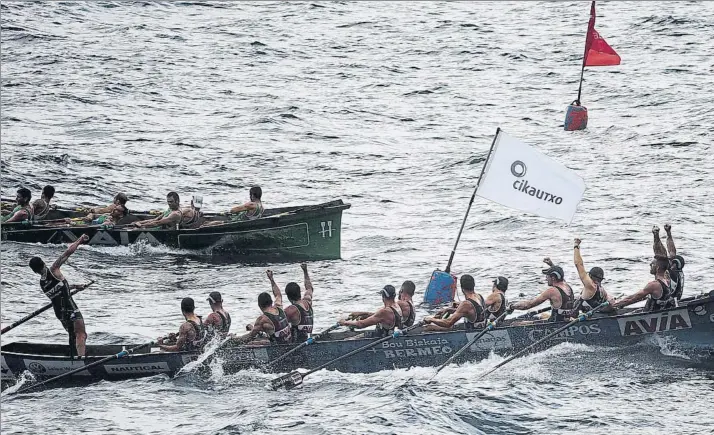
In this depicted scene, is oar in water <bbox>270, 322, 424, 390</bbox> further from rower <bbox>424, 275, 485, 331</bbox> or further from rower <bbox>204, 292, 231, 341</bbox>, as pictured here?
rower <bbox>204, 292, 231, 341</bbox>

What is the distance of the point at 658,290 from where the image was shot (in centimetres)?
1984

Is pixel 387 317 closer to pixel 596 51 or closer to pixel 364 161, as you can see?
pixel 364 161

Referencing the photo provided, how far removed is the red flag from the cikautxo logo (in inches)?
544

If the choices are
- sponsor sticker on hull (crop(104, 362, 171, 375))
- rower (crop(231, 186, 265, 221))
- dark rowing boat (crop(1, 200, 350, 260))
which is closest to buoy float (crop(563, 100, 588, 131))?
dark rowing boat (crop(1, 200, 350, 260))

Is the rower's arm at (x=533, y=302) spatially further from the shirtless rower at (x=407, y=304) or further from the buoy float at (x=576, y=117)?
the buoy float at (x=576, y=117)

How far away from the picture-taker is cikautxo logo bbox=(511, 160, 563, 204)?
2156 cm

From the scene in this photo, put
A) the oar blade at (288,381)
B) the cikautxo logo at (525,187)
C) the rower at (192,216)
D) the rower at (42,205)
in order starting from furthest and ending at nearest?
the rower at (42,205), the rower at (192,216), the cikautxo logo at (525,187), the oar blade at (288,381)

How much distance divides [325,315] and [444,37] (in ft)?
106

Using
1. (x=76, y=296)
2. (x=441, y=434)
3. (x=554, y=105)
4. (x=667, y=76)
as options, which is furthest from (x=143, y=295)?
(x=667, y=76)

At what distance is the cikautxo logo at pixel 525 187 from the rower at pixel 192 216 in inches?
356

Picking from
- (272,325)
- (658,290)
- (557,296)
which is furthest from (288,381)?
(658,290)

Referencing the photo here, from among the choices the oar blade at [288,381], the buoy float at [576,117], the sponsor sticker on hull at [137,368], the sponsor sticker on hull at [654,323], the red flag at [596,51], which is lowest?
the oar blade at [288,381]

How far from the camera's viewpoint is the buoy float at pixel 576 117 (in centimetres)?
3834

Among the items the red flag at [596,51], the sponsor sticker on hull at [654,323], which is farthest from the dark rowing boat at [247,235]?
the red flag at [596,51]
